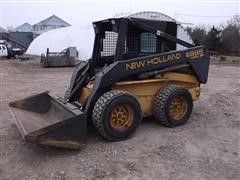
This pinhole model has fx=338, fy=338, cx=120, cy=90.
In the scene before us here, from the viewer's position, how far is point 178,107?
5852 millimetres

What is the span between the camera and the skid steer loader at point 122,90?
4.80 m

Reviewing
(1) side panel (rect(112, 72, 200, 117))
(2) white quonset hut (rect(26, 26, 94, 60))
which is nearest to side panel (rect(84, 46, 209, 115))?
(1) side panel (rect(112, 72, 200, 117))

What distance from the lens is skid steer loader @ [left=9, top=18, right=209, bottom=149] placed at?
4.80 m

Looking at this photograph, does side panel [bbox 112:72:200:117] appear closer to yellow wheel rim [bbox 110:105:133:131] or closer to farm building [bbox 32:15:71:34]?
yellow wheel rim [bbox 110:105:133:131]

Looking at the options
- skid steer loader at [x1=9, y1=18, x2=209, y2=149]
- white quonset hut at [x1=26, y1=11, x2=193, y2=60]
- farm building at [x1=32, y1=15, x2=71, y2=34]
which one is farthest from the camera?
farm building at [x1=32, y1=15, x2=71, y2=34]

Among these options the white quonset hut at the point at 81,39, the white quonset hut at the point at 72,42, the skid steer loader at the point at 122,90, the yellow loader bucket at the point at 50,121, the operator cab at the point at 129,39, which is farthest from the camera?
the white quonset hut at the point at 72,42

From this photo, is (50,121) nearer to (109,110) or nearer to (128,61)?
(109,110)

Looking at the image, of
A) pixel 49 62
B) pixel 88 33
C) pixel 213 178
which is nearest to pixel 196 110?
pixel 213 178

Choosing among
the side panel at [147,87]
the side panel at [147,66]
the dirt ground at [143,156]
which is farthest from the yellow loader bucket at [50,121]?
the side panel at [147,87]

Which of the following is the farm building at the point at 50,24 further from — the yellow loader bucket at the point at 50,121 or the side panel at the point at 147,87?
the side panel at the point at 147,87

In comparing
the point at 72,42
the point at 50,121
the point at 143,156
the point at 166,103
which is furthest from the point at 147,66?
the point at 72,42

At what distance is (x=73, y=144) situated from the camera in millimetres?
4469

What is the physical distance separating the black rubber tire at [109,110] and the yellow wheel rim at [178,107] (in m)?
0.89

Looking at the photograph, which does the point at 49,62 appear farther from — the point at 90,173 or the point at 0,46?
the point at 90,173
